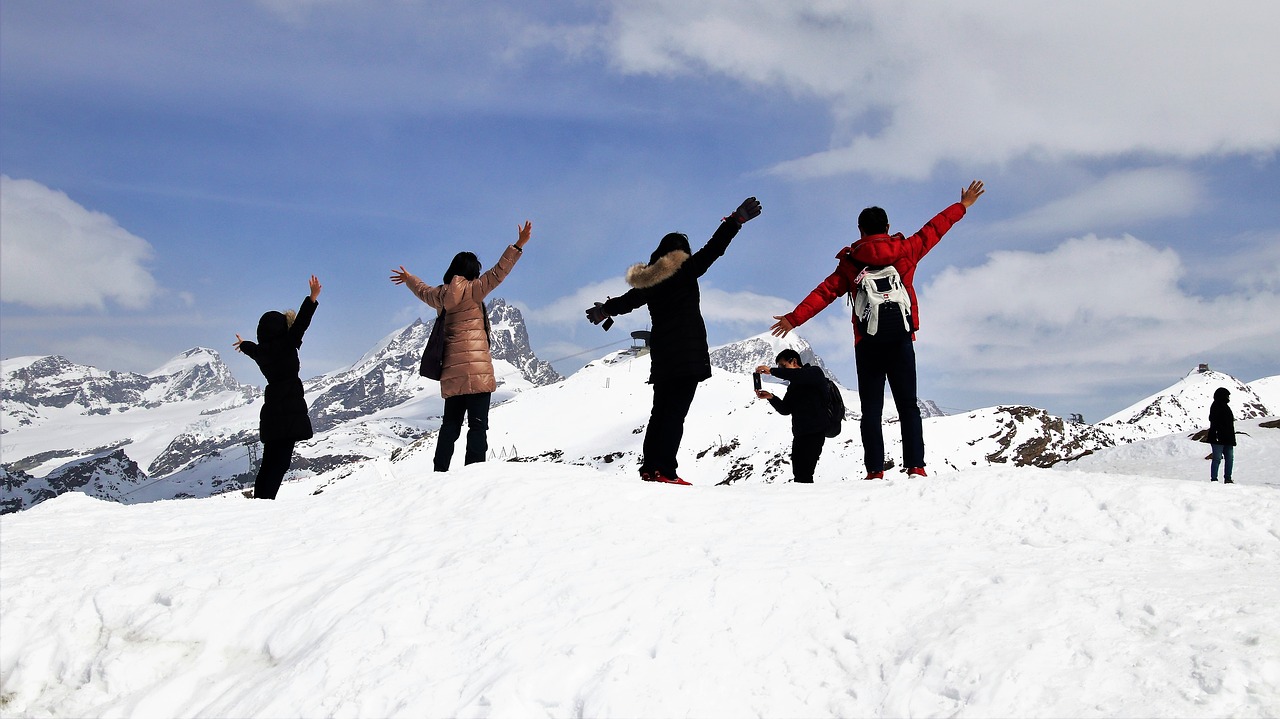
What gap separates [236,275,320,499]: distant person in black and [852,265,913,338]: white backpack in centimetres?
618

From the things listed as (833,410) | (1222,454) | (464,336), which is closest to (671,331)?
(464,336)

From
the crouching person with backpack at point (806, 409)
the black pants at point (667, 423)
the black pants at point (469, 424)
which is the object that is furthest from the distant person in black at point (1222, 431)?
the black pants at point (469, 424)

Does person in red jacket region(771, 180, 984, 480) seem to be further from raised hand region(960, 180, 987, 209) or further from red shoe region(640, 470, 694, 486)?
red shoe region(640, 470, 694, 486)

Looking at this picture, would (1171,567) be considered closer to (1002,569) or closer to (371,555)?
(1002,569)

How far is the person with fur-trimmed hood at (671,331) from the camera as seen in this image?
7969mm

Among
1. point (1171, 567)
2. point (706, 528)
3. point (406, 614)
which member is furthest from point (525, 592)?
point (1171, 567)

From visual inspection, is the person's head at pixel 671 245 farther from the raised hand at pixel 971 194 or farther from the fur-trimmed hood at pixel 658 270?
the raised hand at pixel 971 194

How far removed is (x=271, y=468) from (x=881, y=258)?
7.18 metres

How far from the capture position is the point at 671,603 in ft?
15.0

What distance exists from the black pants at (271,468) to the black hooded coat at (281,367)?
4.4 inches

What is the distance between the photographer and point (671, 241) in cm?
817

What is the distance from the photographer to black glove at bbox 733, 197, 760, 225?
7.46 meters

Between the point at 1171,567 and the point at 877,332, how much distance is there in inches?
129

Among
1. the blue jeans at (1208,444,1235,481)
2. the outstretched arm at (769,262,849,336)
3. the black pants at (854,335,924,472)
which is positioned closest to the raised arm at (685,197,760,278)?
the outstretched arm at (769,262,849,336)
